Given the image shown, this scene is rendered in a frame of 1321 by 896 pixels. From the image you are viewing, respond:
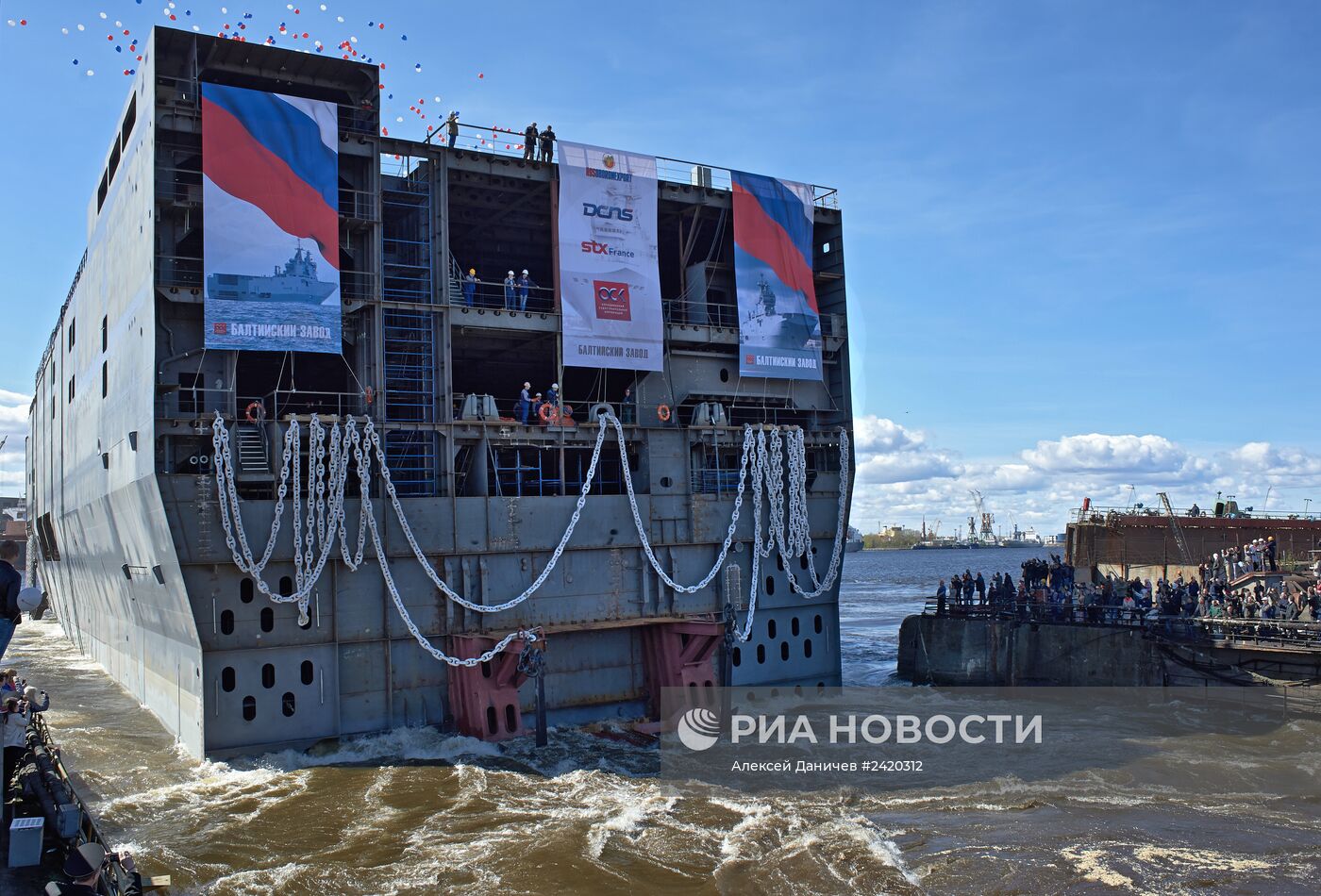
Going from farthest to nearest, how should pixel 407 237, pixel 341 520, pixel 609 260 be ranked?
pixel 609 260
pixel 407 237
pixel 341 520

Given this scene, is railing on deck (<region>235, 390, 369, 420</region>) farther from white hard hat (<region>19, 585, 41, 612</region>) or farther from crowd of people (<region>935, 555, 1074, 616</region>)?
crowd of people (<region>935, 555, 1074, 616</region>)

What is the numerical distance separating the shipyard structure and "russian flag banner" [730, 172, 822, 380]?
8 cm

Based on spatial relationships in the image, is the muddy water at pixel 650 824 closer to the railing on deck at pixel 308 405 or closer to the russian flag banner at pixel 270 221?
the railing on deck at pixel 308 405

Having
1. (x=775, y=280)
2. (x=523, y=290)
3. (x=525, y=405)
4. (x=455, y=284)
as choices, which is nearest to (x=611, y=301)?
(x=523, y=290)

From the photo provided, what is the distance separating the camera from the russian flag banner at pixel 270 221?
22.6 metres

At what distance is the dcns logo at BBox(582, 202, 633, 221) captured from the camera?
89.6 feet

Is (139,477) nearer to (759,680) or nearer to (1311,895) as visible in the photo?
(759,680)

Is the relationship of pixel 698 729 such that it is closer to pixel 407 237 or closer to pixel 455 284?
pixel 455 284

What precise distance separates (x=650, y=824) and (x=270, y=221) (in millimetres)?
14611

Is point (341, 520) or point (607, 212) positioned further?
point (607, 212)

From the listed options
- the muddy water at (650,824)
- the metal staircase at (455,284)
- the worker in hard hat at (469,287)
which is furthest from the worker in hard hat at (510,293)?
the muddy water at (650,824)

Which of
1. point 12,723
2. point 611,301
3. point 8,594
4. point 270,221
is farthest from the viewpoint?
point 611,301

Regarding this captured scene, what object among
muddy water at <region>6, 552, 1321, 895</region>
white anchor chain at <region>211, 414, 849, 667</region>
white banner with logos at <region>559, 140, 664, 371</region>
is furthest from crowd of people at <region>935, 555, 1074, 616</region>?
white banner with logos at <region>559, 140, 664, 371</region>

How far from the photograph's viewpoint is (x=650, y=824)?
62.4ft
